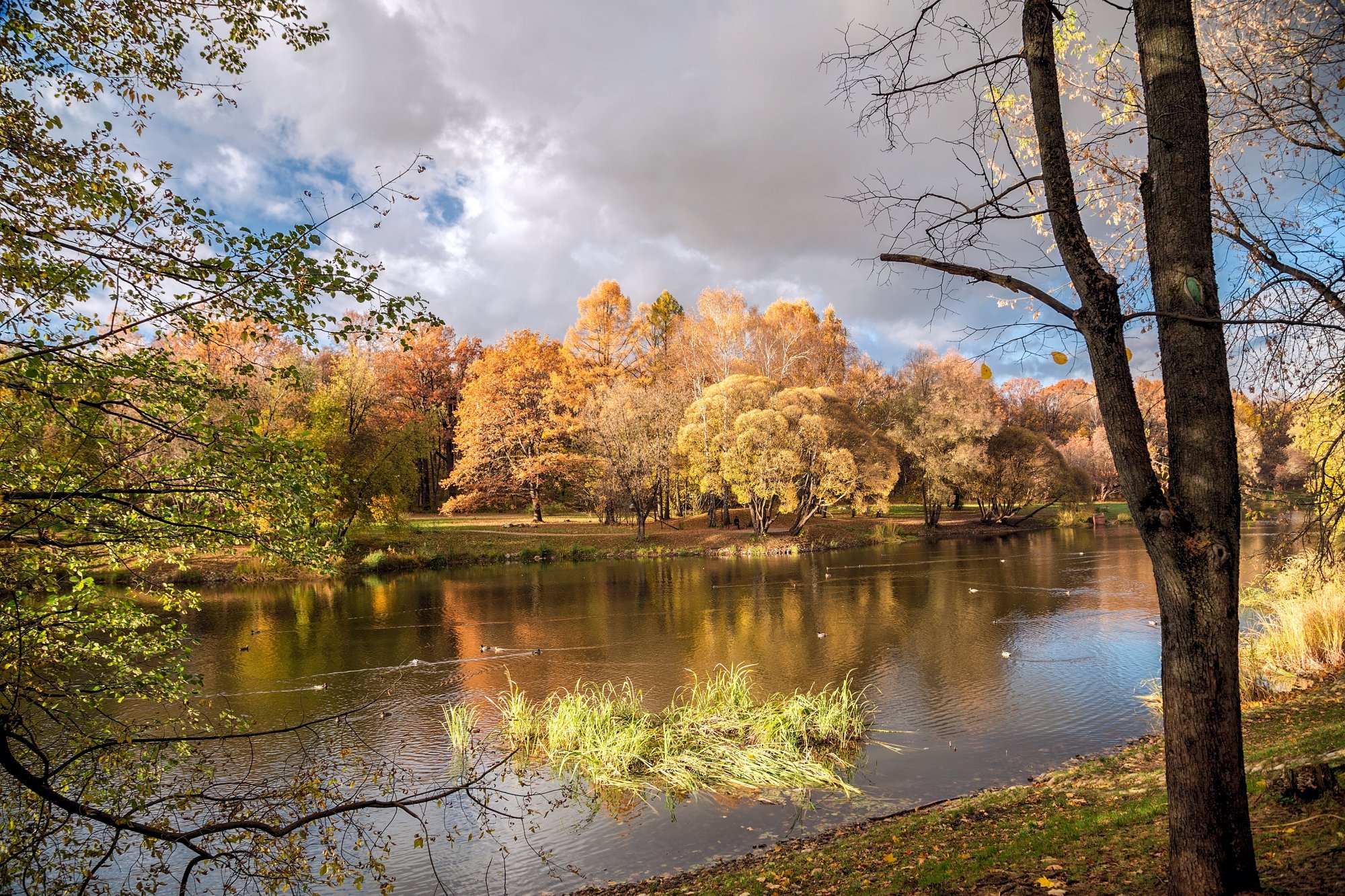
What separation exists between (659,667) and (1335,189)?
39.4 ft

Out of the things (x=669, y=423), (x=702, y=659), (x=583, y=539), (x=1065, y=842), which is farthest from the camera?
(x=669, y=423)

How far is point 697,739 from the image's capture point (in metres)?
10.1

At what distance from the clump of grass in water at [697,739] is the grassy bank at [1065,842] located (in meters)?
1.93

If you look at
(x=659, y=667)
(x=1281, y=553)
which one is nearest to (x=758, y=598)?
(x=659, y=667)

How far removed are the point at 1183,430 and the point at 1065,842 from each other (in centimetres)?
353

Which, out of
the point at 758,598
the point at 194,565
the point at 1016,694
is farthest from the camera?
the point at 194,565

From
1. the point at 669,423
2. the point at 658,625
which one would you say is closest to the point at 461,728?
the point at 658,625

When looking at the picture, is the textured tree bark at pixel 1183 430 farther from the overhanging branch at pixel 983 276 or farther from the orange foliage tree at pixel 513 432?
the orange foliage tree at pixel 513 432

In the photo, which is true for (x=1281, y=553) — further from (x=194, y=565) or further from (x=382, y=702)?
(x=194, y=565)

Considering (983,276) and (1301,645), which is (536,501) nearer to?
(1301,645)

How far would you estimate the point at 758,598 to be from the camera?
72.3 feet

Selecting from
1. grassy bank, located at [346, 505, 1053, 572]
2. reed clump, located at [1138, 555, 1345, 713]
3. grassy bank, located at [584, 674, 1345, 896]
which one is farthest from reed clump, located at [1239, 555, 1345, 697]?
grassy bank, located at [346, 505, 1053, 572]

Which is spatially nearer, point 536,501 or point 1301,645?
point 1301,645

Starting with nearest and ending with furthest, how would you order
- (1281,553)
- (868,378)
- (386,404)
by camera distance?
(1281,553)
(386,404)
(868,378)
